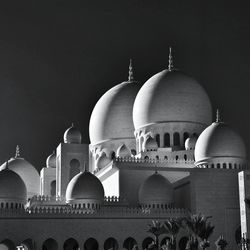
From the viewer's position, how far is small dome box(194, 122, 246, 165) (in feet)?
130

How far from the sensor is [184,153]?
42.2 metres

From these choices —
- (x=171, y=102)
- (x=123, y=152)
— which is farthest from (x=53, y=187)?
(x=171, y=102)


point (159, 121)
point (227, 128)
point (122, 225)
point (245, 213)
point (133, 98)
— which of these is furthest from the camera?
point (133, 98)

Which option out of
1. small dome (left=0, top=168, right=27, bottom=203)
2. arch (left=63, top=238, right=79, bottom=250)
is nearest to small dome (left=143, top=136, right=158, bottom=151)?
arch (left=63, top=238, right=79, bottom=250)

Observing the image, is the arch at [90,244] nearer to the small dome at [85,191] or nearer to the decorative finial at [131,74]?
the small dome at [85,191]

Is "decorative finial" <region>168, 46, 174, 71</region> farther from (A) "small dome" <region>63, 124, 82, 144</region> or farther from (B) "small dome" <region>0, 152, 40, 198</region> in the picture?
(B) "small dome" <region>0, 152, 40, 198</region>

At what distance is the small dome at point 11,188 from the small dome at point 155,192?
7.02m

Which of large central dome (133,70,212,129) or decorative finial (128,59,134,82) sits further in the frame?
decorative finial (128,59,134,82)

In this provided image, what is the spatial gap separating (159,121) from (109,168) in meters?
5.34

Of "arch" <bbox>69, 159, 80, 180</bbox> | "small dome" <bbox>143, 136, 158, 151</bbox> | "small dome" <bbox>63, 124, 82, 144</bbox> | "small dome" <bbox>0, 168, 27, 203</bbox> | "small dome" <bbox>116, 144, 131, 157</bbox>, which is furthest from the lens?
"small dome" <bbox>63, 124, 82, 144</bbox>

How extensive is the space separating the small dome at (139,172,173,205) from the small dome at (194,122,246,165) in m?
3.55

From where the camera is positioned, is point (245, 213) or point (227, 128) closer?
point (245, 213)

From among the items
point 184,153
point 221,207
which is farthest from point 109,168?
point 221,207

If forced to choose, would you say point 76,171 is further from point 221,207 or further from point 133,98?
point 221,207
